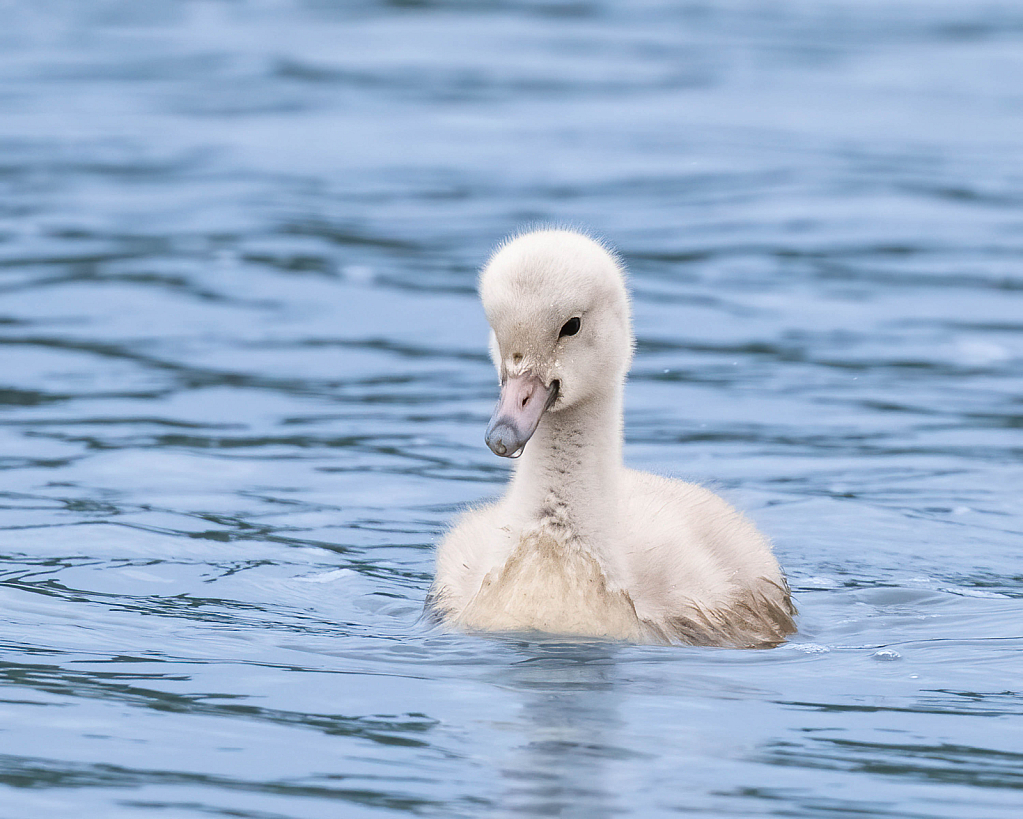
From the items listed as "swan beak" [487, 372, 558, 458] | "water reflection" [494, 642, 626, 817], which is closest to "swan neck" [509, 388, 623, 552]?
"swan beak" [487, 372, 558, 458]

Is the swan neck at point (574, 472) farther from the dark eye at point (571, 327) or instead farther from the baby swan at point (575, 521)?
the dark eye at point (571, 327)

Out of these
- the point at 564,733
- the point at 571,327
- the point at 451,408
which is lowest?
the point at 564,733

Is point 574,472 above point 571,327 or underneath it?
underneath

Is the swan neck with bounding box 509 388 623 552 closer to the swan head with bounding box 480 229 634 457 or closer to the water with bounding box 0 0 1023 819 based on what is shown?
the swan head with bounding box 480 229 634 457

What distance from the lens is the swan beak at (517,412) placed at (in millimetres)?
5977

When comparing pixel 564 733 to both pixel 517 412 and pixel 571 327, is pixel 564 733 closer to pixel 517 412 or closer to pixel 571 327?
pixel 517 412

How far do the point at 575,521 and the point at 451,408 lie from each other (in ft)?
13.5

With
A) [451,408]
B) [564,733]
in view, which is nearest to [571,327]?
[564,733]

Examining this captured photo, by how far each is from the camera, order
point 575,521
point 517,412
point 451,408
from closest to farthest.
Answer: point 517,412 < point 575,521 < point 451,408

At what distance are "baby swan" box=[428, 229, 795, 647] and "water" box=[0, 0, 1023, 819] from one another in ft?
0.64

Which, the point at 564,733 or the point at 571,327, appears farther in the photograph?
the point at 571,327

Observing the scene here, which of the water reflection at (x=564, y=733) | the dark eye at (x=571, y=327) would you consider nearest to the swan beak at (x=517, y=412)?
the dark eye at (x=571, y=327)

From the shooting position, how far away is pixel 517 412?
613cm

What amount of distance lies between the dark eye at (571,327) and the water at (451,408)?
1045 mm
